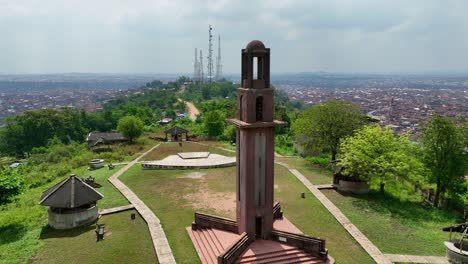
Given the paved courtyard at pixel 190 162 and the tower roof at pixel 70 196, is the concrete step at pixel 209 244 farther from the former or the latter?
the paved courtyard at pixel 190 162

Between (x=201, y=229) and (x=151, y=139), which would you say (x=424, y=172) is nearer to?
(x=201, y=229)

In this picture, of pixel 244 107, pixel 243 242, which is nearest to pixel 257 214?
pixel 243 242

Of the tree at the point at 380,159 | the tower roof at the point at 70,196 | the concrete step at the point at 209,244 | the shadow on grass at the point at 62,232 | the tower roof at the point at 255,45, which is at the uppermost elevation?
the tower roof at the point at 255,45

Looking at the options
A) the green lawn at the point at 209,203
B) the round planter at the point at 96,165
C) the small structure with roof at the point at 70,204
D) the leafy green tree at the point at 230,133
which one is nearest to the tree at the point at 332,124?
the green lawn at the point at 209,203

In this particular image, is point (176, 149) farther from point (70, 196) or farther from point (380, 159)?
point (380, 159)

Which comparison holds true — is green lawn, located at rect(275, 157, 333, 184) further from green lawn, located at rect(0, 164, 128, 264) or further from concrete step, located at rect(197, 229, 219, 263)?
green lawn, located at rect(0, 164, 128, 264)

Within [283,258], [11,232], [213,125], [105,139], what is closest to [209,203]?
[283,258]
